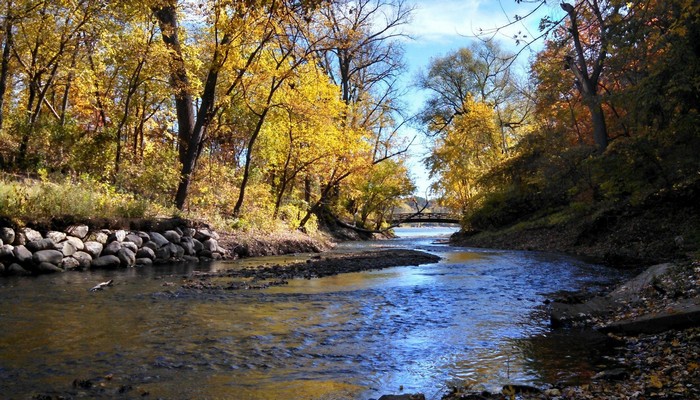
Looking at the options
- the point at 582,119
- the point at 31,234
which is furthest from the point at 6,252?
the point at 582,119

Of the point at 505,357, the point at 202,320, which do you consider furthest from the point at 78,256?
the point at 505,357

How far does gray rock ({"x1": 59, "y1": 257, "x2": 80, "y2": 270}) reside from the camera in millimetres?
10796

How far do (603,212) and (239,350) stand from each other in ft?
50.7

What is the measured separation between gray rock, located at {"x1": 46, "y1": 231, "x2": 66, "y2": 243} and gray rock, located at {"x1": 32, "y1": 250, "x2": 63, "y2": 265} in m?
0.36

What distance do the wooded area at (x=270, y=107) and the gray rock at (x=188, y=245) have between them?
83.3 inches

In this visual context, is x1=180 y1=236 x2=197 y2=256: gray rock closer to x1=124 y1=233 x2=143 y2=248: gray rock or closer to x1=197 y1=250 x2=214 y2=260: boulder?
x1=197 y1=250 x2=214 y2=260: boulder

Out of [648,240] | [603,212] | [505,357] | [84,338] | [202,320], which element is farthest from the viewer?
[603,212]

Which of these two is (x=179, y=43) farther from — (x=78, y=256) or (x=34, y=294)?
(x=34, y=294)

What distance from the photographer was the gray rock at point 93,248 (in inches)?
454

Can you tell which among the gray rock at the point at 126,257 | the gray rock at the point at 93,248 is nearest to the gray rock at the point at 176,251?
the gray rock at the point at 126,257

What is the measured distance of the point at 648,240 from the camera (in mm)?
13352

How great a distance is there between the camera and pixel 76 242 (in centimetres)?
1133

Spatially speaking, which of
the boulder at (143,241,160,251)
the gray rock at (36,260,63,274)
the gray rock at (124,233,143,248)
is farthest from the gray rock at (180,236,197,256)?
the gray rock at (36,260,63,274)

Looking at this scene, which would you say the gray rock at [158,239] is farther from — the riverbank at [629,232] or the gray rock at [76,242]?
the riverbank at [629,232]
